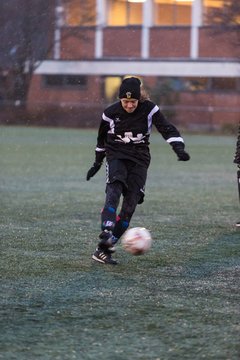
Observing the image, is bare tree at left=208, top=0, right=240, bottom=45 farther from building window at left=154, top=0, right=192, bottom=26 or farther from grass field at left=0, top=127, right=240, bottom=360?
grass field at left=0, top=127, right=240, bottom=360

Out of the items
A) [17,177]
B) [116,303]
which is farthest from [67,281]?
[17,177]

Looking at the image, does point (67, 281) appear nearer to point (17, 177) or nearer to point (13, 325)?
point (13, 325)

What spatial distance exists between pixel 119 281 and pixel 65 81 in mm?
38777

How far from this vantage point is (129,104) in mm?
8141

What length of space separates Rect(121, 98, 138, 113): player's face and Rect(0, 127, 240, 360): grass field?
1.31 meters

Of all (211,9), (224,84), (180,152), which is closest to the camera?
(180,152)

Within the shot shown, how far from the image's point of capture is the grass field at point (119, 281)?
529 cm

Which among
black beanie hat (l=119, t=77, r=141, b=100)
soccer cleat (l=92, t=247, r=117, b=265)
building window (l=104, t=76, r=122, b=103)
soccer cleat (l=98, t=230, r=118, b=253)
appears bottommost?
building window (l=104, t=76, r=122, b=103)

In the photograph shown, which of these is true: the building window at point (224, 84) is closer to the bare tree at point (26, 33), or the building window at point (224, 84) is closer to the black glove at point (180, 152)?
the bare tree at point (26, 33)

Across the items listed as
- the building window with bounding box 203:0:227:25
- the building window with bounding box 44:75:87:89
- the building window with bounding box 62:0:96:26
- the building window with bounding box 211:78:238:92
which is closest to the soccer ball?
the building window with bounding box 203:0:227:25

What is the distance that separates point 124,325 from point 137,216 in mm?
6022

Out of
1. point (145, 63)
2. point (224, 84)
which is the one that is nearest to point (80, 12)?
point (145, 63)

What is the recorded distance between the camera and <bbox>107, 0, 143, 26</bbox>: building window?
43469 millimetres

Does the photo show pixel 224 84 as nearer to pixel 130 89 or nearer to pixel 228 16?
pixel 228 16
